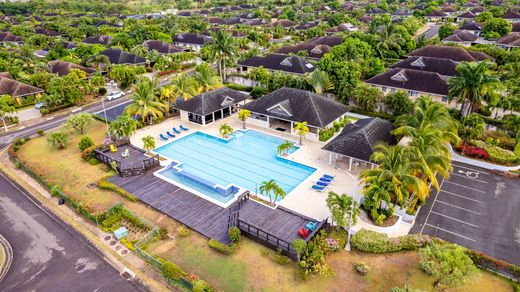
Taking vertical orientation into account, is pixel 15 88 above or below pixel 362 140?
below

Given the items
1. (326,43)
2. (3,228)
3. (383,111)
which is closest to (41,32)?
(326,43)

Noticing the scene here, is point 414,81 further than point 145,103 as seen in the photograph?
Yes

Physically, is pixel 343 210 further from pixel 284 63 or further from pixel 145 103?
pixel 284 63

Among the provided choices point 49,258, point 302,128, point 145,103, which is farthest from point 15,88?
point 302,128

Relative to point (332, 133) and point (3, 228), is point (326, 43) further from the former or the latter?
point (3, 228)

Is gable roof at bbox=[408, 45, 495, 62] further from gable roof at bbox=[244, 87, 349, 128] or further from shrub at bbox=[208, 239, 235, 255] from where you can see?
shrub at bbox=[208, 239, 235, 255]

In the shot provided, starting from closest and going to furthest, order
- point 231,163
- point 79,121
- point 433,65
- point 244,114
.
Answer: point 231,163 < point 79,121 < point 244,114 < point 433,65
